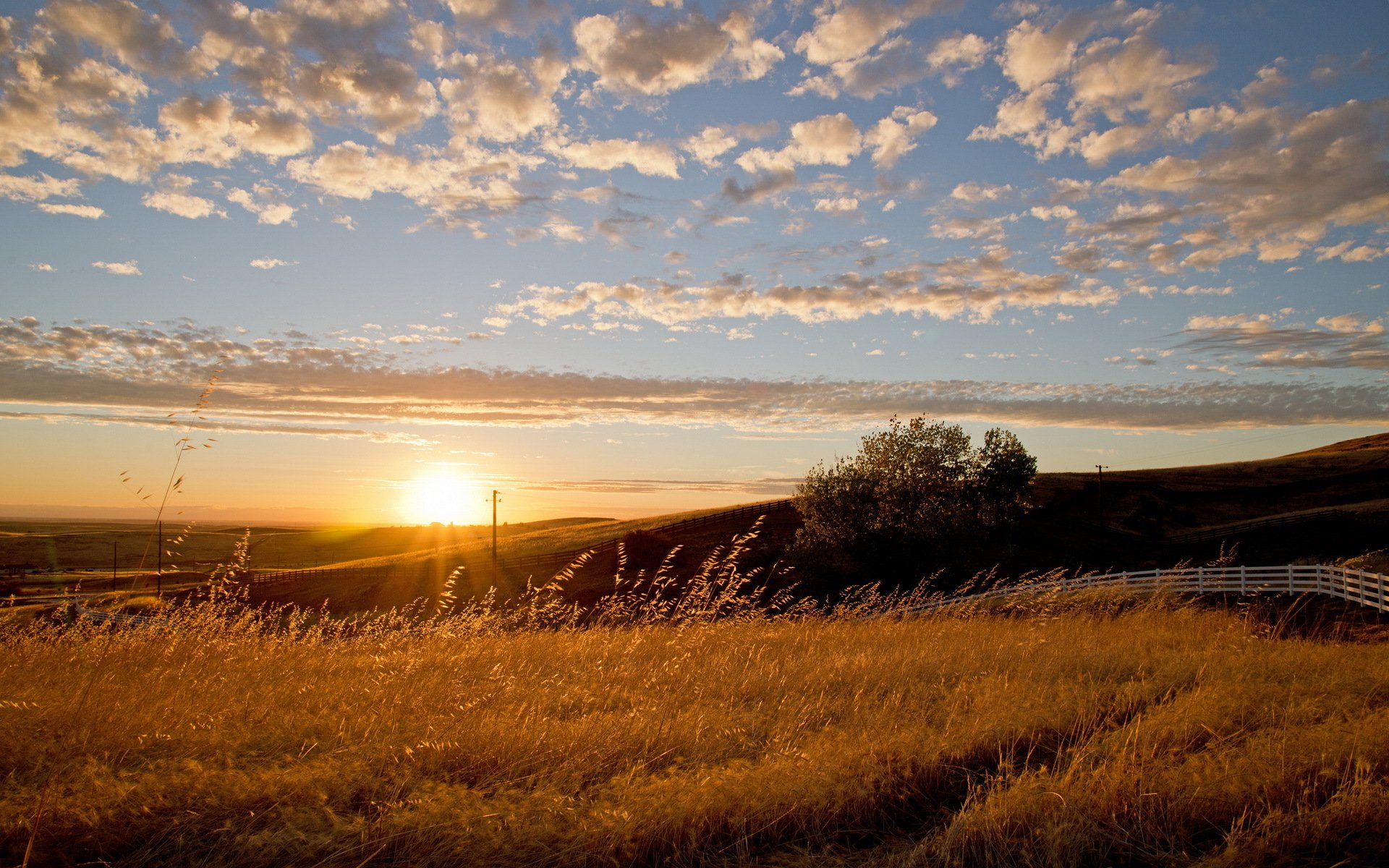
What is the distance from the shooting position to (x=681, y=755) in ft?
16.0

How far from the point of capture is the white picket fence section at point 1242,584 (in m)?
13.2

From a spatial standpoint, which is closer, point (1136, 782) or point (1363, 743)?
point (1136, 782)

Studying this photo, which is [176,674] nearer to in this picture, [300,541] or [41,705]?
[41,705]

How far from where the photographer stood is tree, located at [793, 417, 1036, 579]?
125 ft

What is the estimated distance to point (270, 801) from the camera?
412cm

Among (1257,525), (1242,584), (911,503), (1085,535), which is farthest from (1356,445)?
(1242,584)

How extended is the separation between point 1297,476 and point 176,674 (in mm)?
90154

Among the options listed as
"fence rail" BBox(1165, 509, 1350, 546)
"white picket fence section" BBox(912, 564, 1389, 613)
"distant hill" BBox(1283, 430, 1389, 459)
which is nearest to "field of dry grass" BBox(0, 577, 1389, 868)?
"white picket fence section" BBox(912, 564, 1389, 613)

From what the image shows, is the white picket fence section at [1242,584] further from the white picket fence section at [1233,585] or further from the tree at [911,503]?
the tree at [911,503]

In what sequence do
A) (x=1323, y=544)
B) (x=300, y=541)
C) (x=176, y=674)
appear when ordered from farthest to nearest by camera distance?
(x=300, y=541), (x=1323, y=544), (x=176, y=674)

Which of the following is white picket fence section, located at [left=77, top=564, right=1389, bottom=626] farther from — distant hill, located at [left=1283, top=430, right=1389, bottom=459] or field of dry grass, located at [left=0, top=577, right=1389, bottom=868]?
distant hill, located at [left=1283, top=430, right=1389, bottom=459]

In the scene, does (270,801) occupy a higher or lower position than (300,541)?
higher

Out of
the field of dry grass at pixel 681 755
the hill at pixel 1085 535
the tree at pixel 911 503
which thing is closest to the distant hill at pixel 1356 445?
the hill at pixel 1085 535

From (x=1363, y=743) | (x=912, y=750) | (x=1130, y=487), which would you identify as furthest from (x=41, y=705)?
(x=1130, y=487)
